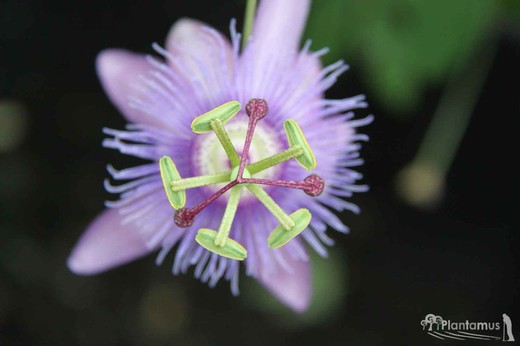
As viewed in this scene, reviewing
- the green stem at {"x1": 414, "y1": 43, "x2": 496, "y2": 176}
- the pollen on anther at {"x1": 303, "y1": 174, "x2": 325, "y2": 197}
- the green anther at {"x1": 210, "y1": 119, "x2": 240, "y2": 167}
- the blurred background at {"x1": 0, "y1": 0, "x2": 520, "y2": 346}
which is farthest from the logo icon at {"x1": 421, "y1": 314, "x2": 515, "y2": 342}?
the green anther at {"x1": 210, "y1": 119, "x2": 240, "y2": 167}

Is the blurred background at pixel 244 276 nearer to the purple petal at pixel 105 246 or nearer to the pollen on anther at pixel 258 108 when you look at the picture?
the purple petal at pixel 105 246

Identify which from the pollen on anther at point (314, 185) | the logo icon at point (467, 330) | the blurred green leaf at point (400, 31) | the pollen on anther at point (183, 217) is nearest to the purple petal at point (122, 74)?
the pollen on anther at point (183, 217)

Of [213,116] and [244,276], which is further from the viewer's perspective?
[244,276]

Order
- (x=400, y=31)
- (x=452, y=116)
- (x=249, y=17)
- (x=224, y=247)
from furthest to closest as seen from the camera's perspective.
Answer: (x=452, y=116), (x=400, y=31), (x=249, y=17), (x=224, y=247)

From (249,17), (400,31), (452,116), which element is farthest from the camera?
(452,116)

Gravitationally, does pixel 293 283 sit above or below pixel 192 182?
below

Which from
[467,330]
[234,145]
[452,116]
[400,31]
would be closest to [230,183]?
[234,145]

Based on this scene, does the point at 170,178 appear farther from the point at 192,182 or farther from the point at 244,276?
the point at 244,276
